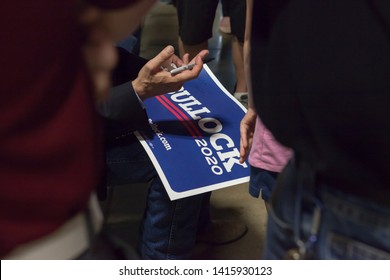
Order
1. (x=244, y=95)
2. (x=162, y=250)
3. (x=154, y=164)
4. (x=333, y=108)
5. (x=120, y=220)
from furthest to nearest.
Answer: (x=244, y=95)
(x=120, y=220)
(x=162, y=250)
(x=154, y=164)
(x=333, y=108)

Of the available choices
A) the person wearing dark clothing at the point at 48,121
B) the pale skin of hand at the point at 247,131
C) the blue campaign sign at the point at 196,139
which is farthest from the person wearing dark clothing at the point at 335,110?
the blue campaign sign at the point at 196,139

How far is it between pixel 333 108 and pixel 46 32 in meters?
0.30

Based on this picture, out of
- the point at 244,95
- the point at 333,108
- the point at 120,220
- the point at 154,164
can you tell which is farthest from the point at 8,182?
the point at 244,95

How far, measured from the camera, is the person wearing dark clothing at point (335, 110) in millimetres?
577

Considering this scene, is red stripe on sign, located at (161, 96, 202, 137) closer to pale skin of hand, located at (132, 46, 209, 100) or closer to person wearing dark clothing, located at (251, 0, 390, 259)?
pale skin of hand, located at (132, 46, 209, 100)

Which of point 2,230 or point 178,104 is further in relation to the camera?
point 178,104

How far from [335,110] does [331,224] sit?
0.12m

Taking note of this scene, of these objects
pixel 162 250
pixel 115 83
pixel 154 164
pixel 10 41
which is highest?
pixel 10 41

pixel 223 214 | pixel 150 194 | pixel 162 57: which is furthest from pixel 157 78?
pixel 223 214

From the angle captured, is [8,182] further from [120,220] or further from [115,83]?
[120,220]

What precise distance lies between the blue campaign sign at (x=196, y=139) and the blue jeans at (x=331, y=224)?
52 centimetres

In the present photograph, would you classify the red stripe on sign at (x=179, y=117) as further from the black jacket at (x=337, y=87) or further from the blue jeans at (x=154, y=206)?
the black jacket at (x=337, y=87)
